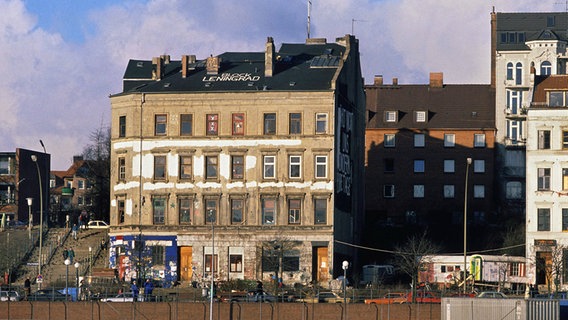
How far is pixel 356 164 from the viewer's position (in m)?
118

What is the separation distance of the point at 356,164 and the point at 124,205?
20076 millimetres

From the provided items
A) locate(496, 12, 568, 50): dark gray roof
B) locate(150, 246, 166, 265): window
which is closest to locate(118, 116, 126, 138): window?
locate(150, 246, 166, 265): window

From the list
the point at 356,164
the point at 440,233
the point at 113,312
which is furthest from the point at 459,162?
the point at 113,312

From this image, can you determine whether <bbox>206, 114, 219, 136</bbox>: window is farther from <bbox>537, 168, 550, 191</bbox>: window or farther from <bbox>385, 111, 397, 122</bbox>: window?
<bbox>385, 111, 397, 122</bbox>: window

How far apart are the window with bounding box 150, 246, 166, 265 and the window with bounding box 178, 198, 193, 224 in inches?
93.7

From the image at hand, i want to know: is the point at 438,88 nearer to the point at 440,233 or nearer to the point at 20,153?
the point at 440,233

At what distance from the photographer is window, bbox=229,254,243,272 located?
104375 millimetres

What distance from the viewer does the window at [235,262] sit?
4109 inches

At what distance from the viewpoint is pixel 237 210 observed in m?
106

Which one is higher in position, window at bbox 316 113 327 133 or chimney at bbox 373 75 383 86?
chimney at bbox 373 75 383 86

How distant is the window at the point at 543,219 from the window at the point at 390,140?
104ft

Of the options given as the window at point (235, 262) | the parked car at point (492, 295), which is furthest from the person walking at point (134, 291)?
the parked car at point (492, 295)

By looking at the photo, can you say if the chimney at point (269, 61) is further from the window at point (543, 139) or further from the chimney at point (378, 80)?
the chimney at point (378, 80)

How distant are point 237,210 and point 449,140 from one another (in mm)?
36610
